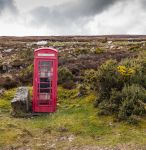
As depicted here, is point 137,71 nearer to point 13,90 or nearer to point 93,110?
point 93,110

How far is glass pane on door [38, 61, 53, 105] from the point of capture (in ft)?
58.5

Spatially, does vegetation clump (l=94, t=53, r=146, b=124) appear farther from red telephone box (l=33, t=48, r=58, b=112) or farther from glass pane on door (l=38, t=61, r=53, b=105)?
glass pane on door (l=38, t=61, r=53, b=105)

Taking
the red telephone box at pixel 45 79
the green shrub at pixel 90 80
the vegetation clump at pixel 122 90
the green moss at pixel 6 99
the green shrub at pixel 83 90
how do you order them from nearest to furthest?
the vegetation clump at pixel 122 90 → the red telephone box at pixel 45 79 → the green shrub at pixel 90 80 → the green moss at pixel 6 99 → the green shrub at pixel 83 90

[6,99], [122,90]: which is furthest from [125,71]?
[6,99]

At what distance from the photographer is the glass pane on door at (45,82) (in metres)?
17.8

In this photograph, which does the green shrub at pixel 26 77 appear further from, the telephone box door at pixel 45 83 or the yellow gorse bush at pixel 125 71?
the yellow gorse bush at pixel 125 71

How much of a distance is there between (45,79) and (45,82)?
117 mm

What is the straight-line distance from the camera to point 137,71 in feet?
58.3

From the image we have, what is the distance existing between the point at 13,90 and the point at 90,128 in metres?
6.27

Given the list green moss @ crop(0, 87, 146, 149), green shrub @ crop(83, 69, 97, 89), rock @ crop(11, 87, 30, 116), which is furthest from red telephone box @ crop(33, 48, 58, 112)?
green shrub @ crop(83, 69, 97, 89)

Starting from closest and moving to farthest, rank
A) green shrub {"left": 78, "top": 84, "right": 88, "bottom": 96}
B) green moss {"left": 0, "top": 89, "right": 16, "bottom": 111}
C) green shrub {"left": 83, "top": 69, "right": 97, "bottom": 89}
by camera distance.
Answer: green shrub {"left": 83, "top": 69, "right": 97, "bottom": 89} → green moss {"left": 0, "top": 89, "right": 16, "bottom": 111} → green shrub {"left": 78, "top": 84, "right": 88, "bottom": 96}

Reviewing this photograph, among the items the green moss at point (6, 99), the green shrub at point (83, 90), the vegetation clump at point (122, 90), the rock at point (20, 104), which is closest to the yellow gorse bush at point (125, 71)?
the vegetation clump at point (122, 90)

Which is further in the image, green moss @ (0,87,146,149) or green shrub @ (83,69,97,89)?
green shrub @ (83,69,97,89)

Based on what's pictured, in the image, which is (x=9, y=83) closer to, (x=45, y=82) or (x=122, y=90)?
(x=45, y=82)
